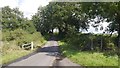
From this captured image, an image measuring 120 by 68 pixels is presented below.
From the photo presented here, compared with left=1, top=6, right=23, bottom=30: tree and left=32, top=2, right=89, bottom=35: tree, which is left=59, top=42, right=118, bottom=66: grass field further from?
left=1, top=6, right=23, bottom=30: tree

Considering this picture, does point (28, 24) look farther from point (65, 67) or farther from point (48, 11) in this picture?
point (65, 67)

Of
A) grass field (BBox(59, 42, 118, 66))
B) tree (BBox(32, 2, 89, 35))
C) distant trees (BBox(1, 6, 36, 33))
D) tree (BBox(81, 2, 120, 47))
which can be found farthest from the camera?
distant trees (BBox(1, 6, 36, 33))

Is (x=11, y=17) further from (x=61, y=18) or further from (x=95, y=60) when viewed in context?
(x=95, y=60)

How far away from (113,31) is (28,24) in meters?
36.6

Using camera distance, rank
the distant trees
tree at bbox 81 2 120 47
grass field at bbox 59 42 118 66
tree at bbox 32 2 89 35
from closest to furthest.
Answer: grass field at bbox 59 42 118 66
tree at bbox 81 2 120 47
tree at bbox 32 2 89 35
the distant trees

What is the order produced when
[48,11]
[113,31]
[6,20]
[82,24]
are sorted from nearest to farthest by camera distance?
[113,31] < [82,24] < [6,20] < [48,11]

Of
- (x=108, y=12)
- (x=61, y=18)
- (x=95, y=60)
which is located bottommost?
(x=95, y=60)

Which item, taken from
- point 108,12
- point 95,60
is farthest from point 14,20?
point 95,60

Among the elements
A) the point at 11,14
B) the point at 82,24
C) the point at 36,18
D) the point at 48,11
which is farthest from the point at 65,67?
the point at 36,18

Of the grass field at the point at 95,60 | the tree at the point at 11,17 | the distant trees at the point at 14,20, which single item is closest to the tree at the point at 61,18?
the distant trees at the point at 14,20

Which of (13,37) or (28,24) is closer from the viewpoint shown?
(13,37)

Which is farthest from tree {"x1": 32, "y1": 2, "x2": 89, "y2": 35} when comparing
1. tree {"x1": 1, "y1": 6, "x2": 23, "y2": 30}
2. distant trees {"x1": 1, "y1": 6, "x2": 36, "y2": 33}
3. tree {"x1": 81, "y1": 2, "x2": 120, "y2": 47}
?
tree {"x1": 81, "y1": 2, "x2": 120, "y2": 47}

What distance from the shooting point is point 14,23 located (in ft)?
213

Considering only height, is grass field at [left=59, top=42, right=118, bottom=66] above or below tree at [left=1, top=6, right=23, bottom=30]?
below
